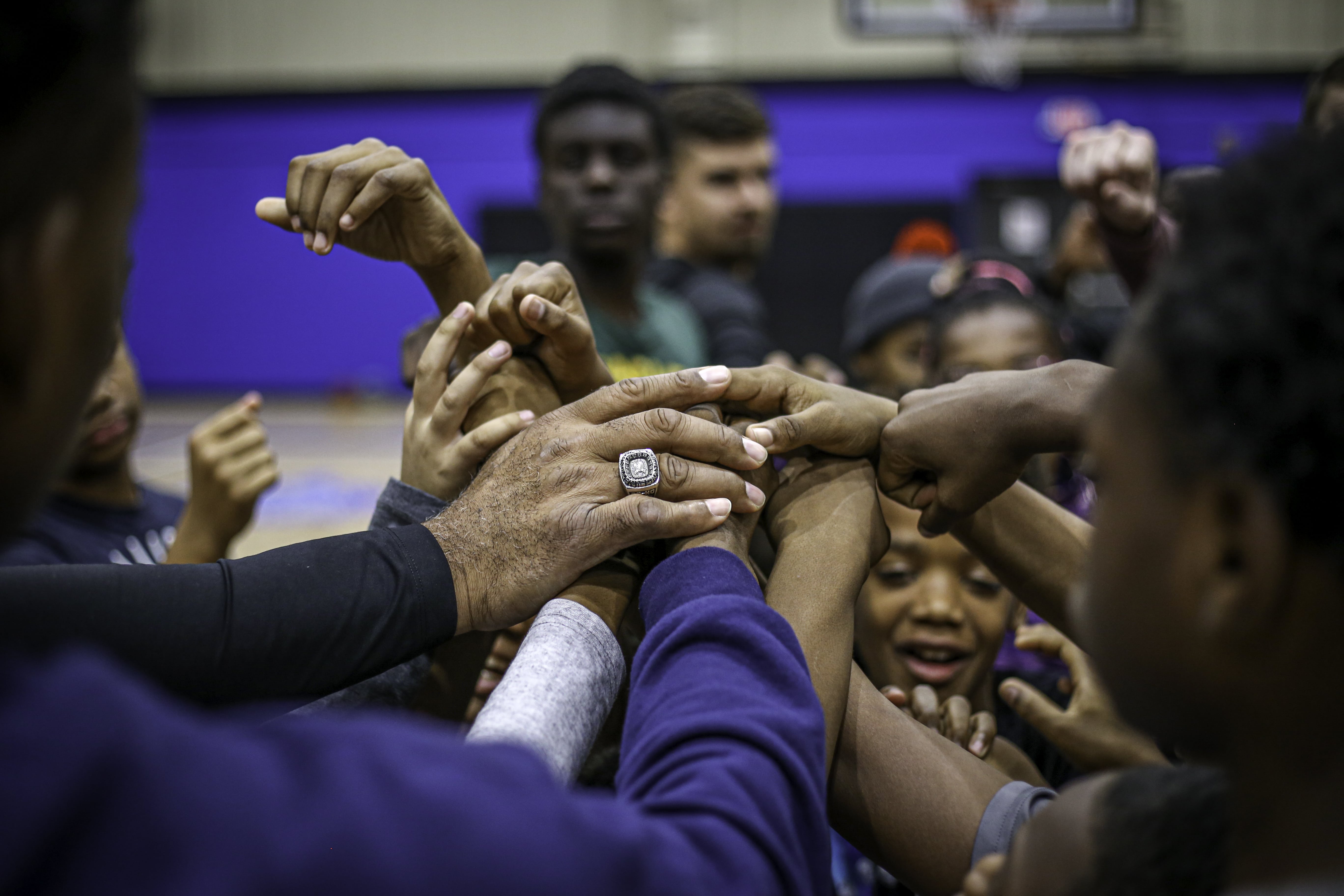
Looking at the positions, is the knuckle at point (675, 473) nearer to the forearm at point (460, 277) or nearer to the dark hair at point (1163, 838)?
the forearm at point (460, 277)

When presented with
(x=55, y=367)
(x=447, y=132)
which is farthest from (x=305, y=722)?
(x=447, y=132)

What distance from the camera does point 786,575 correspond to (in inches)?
46.3

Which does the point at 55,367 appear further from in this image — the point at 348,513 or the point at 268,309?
the point at 268,309

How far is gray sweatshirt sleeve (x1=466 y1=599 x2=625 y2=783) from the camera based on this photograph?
3.06ft

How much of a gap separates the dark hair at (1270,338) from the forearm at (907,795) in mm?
567

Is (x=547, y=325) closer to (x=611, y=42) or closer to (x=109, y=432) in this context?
(x=109, y=432)

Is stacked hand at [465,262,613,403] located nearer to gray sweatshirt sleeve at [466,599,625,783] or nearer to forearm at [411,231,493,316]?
forearm at [411,231,493,316]

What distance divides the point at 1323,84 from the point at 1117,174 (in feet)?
1.46

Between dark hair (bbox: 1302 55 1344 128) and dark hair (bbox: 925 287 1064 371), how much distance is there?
654 mm

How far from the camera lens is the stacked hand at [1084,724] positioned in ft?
4.54

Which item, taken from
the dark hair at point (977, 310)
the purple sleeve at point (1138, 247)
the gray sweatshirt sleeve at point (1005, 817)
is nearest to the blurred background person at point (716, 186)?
the dark hair at point (977, 310)

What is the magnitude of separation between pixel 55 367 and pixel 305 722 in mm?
281

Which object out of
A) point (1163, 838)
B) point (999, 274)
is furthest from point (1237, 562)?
point (999, 274)

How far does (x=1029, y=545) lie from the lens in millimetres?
1328
